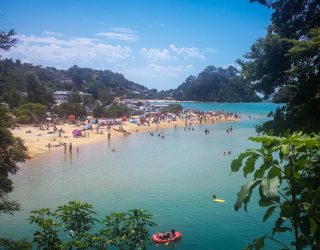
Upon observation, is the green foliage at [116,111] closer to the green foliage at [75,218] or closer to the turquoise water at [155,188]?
the turquoise water at [155,188]

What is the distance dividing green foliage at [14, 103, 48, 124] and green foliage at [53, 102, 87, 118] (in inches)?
210

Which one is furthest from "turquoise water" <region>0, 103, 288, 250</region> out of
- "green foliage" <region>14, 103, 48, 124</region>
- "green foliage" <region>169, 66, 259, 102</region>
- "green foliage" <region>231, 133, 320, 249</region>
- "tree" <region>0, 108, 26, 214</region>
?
"green foliage" <region>169, 66, 259, 102</region>

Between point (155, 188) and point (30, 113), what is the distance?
3935 cm

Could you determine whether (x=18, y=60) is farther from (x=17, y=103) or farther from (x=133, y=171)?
(x=133, y=171)

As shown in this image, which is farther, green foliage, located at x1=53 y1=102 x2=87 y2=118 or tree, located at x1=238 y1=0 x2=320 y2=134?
green foliage, located at x1=53 y1=102 x2=87 y2=118

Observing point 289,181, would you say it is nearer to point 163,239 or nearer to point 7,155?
point 7,155

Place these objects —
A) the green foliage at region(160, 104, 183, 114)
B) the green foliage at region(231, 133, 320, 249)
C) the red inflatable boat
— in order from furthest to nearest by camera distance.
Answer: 1. the green foliage at region(160, 104, 183, 114)
2. the red inflatable boat
3. the green foliage at region(231, 133, 320, 249)

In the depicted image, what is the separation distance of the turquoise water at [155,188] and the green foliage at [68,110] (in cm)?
2344

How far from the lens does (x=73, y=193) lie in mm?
23891

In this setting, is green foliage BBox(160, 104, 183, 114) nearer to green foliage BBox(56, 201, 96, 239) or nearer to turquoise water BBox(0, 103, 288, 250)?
turquoise water BBox(0, 103, 288, 250)

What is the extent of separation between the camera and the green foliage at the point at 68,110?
214ft

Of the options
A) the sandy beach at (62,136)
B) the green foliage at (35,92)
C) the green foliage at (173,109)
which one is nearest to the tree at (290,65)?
the sandy beach at (62,136)

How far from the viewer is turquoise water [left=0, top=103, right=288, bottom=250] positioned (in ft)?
56.2

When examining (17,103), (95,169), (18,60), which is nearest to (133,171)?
(95,169)
